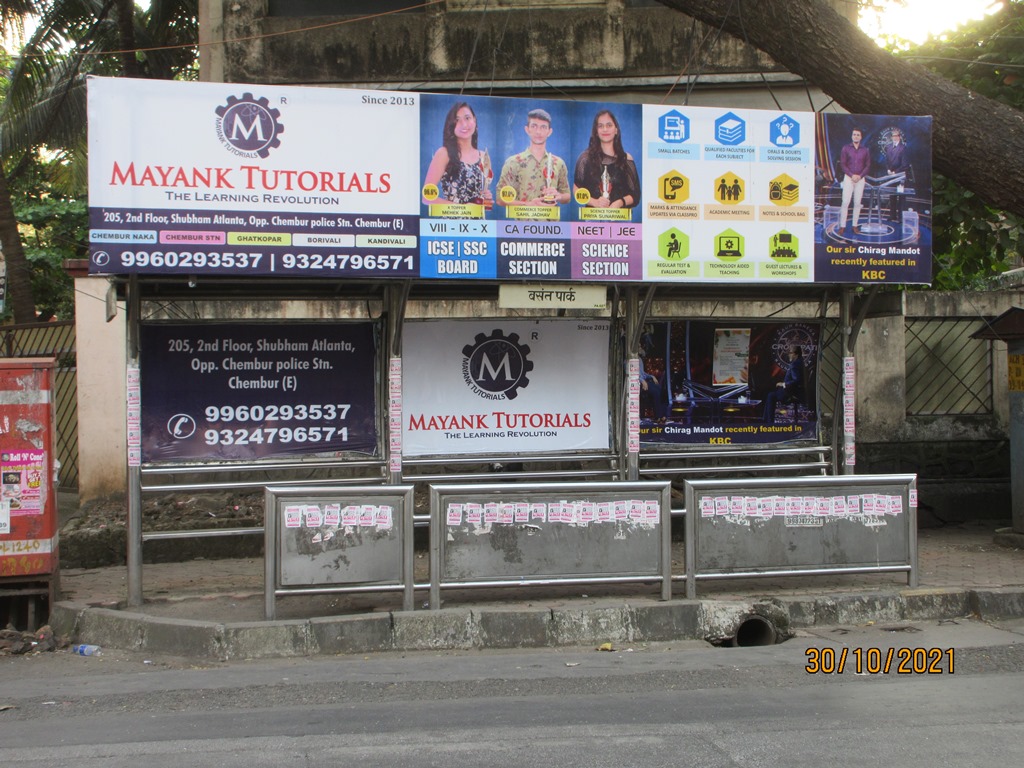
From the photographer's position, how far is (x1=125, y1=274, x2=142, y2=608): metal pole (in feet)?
23.0

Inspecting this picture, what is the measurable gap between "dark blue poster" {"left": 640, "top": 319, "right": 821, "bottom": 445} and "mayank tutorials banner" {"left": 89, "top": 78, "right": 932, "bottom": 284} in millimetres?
1066

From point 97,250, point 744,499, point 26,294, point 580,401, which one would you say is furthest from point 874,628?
point 26,294

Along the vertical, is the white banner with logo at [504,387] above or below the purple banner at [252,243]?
below

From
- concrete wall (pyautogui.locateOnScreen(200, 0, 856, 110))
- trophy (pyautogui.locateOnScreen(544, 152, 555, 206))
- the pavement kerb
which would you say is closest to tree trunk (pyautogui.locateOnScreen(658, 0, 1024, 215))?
concrete wall (pyautogui.locateOnScreen(200, 0, 856, 110))

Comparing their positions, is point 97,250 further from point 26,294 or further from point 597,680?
point 26,294

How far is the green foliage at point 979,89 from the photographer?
10328 mm

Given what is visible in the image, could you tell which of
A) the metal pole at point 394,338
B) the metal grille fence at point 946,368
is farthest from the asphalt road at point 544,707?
the metal grille fence at point 946,368

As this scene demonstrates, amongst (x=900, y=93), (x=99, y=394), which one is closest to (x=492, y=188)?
(x=900, y=93)

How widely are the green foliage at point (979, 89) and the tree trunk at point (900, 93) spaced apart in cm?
79

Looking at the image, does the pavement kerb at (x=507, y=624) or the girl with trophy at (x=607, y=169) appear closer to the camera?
the pavement kerb at (x=507, y=624)
